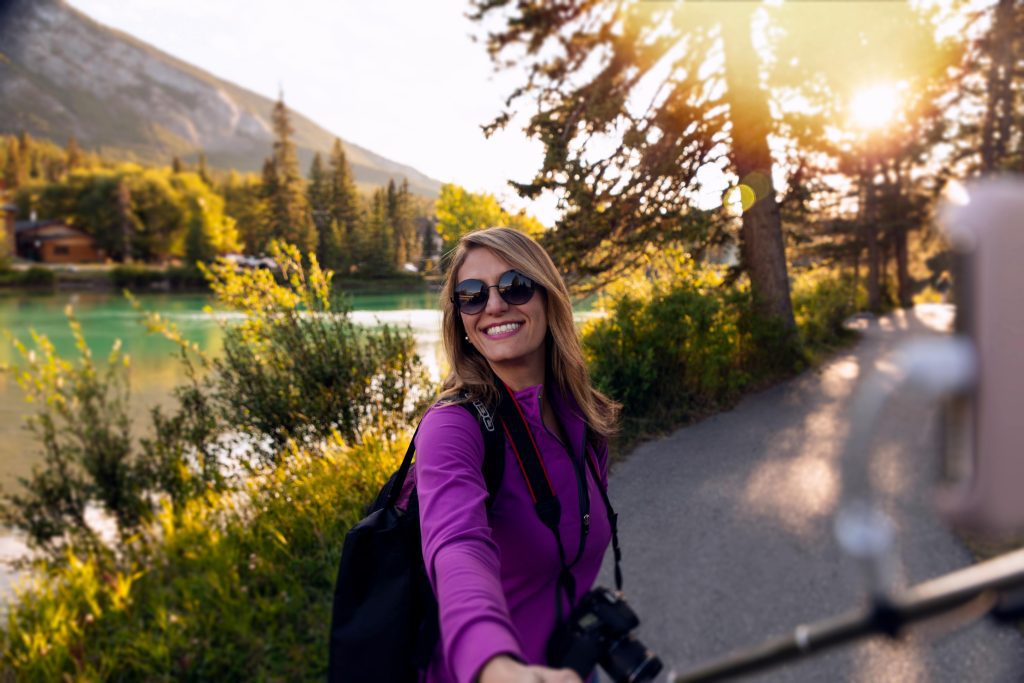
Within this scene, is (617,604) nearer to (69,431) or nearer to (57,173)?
(69,431)

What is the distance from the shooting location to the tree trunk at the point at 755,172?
29.4 ft

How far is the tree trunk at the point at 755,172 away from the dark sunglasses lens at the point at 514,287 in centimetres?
828

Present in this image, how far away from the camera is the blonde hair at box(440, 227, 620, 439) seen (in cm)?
171

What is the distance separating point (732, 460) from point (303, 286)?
4.75 m

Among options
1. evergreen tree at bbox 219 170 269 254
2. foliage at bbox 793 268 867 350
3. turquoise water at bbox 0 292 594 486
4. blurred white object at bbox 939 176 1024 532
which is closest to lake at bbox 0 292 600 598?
turquoise water at bbox 0 292 594 486

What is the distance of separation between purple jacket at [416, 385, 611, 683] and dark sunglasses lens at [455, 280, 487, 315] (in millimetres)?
256

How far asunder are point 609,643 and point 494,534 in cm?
55

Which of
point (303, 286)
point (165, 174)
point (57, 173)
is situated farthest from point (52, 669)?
point (57, 173)

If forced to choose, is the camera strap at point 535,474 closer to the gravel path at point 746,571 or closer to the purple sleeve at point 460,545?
the purple sleeve at point 460,545

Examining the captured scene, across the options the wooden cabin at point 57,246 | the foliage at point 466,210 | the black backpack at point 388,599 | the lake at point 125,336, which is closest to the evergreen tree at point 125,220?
the wooden cabin at point 57,246

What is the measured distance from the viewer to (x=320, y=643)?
4.01 metres

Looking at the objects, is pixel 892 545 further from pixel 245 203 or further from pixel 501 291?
pixel 245 203

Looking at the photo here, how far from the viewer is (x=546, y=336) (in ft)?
6.28

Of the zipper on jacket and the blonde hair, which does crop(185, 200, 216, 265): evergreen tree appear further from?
the zipper on jacket
